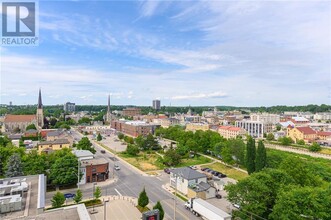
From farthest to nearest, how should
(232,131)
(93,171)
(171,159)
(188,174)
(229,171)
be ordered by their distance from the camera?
1. (232,131)
2. (171,159)
3. (229,171)
4. (93,171)
5. (188,174)

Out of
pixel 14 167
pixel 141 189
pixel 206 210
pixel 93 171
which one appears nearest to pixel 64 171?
pixel 93 171

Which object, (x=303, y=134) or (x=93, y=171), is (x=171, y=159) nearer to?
(x=93, y=171)

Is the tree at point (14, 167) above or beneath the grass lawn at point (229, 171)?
above

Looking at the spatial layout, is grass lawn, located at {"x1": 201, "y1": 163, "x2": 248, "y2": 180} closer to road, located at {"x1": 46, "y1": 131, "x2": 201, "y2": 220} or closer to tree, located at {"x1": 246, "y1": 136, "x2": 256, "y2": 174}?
tree, located at {"x1": 246, "y1": 136, "x2": 256, "y2": 174}

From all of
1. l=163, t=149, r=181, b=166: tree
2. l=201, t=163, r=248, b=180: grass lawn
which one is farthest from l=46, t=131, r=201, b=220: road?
l=201, t=163, r=248, b=180: grass lawn

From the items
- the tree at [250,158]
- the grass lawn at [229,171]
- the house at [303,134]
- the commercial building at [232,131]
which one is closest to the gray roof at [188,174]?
the grass lawn at [229,171]

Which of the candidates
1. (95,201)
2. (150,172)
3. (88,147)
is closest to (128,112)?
(88,147)

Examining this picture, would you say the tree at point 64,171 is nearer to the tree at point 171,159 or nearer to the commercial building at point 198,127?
the tree at point 171,159
